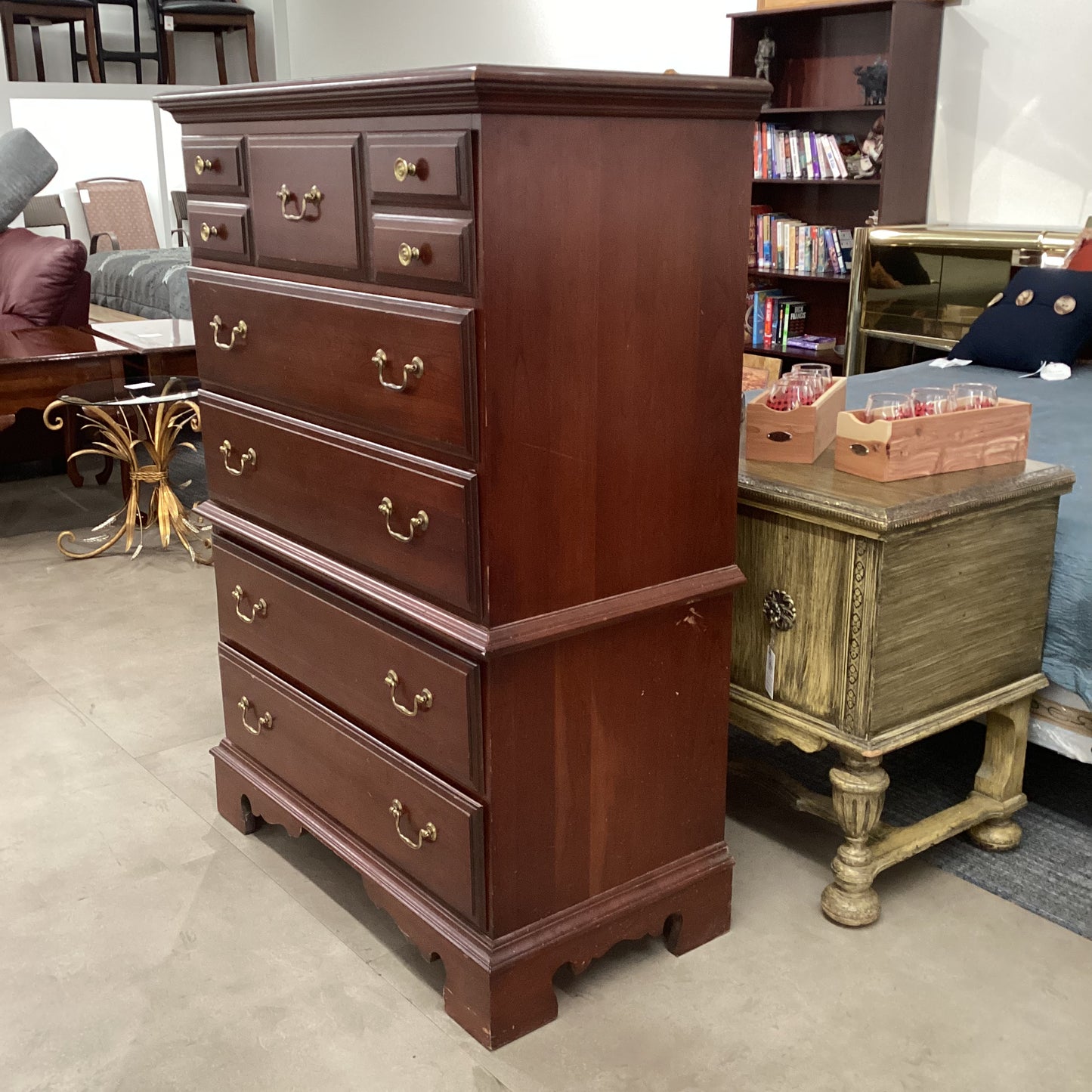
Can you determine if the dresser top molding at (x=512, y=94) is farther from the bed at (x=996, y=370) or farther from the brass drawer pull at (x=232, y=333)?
the bed at (x=996, y=370)

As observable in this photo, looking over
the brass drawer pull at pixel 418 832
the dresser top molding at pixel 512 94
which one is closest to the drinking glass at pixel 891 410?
the dresser top molding at pixel 512 94

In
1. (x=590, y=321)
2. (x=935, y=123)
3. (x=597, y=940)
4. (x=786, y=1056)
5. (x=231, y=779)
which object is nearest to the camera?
(x=590, y=321)

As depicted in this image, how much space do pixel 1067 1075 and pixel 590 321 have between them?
1.22 meters

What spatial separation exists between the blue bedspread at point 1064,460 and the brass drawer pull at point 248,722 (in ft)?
4.58

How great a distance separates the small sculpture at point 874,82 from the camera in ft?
14.9

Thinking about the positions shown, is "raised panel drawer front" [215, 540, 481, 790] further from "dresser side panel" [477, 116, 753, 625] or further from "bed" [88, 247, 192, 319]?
"bed" [88, 247, 192, 319]

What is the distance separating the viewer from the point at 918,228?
4.38m

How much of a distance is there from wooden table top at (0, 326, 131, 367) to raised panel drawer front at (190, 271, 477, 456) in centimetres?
222

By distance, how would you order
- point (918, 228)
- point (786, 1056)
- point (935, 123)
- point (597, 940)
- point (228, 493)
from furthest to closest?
point (935, 123), point (918, 228), point (228, 493), point (597, 940), point (786, 1056)

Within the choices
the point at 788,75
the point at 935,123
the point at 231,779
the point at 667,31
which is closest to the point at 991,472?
the point at 231,779

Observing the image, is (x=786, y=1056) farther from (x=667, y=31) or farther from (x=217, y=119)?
A: (x=667, y=31)

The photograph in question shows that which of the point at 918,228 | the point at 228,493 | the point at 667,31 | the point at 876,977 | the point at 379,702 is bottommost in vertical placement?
the point at 876,977

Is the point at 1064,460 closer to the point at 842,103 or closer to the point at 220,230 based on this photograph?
the point at 220,230

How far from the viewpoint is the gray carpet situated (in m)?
2.09
